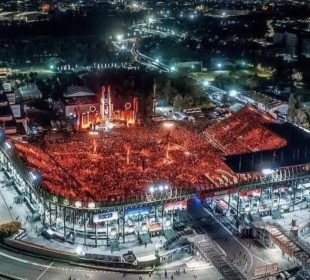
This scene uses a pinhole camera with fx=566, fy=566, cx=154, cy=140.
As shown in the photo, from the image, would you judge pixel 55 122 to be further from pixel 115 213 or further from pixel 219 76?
pixel 219 76

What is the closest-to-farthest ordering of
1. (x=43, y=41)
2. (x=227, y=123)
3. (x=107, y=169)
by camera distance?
(x=107, y=169)
(x=227, y=123)
(x=43, y=41)

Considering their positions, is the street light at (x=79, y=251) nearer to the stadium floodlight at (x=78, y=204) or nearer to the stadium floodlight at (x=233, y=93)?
the stadium floodlight at (x=78, y=204)

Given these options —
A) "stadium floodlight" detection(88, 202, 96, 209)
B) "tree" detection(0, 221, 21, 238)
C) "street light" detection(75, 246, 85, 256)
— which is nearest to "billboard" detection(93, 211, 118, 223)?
"stadium floodlight" detection(88, 202, 96, 209)

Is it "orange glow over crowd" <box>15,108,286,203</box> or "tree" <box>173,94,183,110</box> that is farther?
"tree" <box>173,94,183,110</box>

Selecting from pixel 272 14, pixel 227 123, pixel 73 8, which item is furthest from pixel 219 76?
pixel 73 8

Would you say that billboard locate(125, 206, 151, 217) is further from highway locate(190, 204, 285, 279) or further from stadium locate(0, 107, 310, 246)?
highway locate(190, 204, 285, 279)

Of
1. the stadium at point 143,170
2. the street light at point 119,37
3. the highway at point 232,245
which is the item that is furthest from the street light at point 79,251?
the street light at point 119,37

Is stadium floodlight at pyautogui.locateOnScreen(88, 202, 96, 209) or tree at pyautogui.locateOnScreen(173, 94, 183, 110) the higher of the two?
stadium floodlight at pyautogui.locateOnScreen(88, 202, 96, 209)
